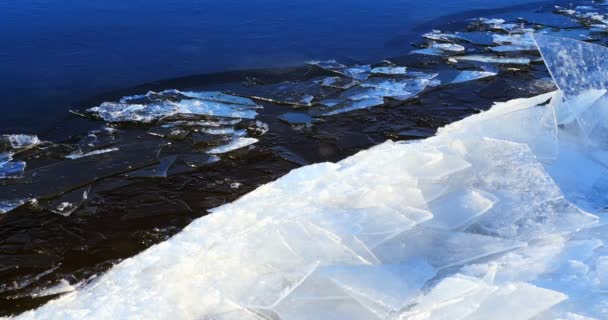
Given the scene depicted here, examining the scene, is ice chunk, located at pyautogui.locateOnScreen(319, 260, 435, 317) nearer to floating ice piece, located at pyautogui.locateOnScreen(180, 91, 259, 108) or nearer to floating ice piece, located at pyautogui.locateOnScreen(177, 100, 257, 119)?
floating ice piece, located at pyautogui.locateOnScreen(177, 100, 257, 119)

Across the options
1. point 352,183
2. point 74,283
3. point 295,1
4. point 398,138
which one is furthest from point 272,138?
point 295,1

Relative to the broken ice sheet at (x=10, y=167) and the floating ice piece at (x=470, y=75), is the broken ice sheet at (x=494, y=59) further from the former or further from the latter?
the broken ice sheet at (x=10, y=167)

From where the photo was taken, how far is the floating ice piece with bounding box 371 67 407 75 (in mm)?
4516

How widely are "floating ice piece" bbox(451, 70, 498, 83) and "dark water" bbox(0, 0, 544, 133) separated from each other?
744 millimetres

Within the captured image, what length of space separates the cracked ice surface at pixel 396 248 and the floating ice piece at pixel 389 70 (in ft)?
5.98

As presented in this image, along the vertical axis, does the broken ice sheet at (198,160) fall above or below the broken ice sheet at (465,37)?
below

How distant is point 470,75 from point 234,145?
2287 millimetres

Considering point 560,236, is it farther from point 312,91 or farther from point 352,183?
point 312,91

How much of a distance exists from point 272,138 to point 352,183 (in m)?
1.07

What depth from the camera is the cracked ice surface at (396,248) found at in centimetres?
176

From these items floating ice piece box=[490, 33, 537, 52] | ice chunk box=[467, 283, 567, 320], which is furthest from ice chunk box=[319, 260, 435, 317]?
floating ice piece box=[490, 33, 537, 52]

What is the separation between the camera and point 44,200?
2.65 meters

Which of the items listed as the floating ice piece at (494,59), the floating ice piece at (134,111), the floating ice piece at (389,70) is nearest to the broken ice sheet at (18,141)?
the floating ice piece at (134,111)

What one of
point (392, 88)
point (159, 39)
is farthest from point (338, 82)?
point (159, 39)
